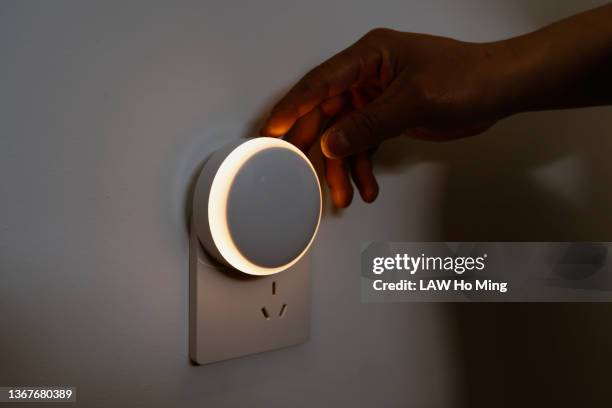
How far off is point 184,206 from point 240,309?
11cm

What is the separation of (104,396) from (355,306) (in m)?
0.26

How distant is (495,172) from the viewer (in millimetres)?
565

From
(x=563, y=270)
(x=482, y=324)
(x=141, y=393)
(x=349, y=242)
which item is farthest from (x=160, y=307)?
(x=563, y=270)

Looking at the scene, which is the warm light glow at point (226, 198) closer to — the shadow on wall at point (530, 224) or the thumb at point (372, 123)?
the thumb at point (372, 123)

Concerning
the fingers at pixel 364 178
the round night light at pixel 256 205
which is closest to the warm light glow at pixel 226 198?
the round night light at pixel 256 205

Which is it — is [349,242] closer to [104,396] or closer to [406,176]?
[406,176]

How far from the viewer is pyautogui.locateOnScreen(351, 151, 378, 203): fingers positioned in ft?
1.50

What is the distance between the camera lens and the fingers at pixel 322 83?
1.32 ft

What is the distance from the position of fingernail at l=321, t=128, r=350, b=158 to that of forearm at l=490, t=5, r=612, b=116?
15 centimetres

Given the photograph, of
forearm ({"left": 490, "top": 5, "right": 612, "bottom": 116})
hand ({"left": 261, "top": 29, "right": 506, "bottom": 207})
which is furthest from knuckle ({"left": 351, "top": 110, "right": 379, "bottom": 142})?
forearm ({"left": 490, "top": 5, "right": 612, "bottom": 116})

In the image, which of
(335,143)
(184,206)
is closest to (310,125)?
(335,143)

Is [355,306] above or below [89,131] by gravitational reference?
below

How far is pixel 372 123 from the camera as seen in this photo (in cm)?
40

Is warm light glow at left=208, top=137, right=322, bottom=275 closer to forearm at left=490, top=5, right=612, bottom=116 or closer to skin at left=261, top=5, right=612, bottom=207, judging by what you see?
skin at left=261, top=5, right=612, bottom=207
